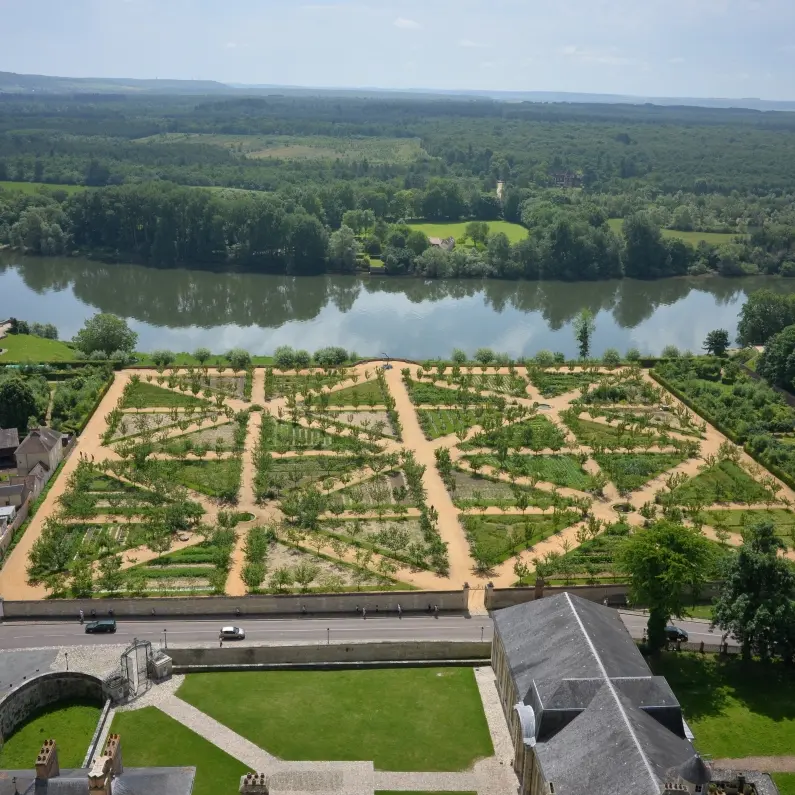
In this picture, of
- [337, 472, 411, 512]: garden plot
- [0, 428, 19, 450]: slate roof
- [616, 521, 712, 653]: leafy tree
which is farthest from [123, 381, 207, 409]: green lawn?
[616, 521, 712, 653]: leafy tree

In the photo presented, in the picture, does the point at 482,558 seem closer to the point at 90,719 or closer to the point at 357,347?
Answer: the point at 90,719

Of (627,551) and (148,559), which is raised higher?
(627,551)

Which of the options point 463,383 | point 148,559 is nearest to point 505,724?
point 148,559

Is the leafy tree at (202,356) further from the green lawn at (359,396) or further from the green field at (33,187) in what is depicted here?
the green field at (33,187)

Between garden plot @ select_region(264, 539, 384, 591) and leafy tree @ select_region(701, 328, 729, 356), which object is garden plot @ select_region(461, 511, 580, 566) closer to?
garden plot @ select_region(264, 539, 384, 591)

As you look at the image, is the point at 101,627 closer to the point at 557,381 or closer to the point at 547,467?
the point at 547,467

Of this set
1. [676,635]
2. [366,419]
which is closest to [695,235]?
[366,419]

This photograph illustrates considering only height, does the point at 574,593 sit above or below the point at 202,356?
above
